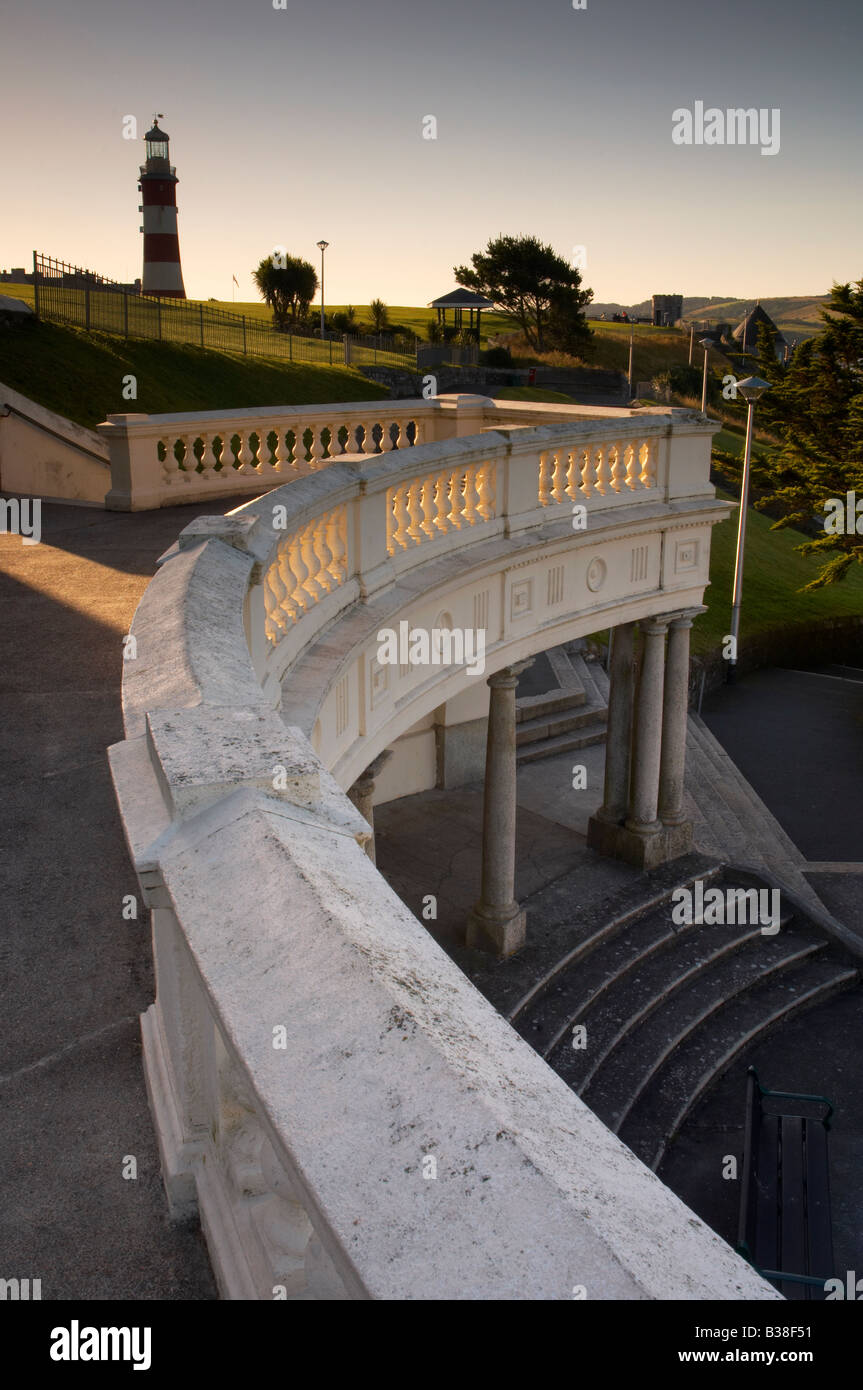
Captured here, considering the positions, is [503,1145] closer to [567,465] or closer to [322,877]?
[322,877]

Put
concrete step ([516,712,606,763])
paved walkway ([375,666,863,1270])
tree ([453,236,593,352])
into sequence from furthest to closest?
1. tree ([453,236,593,352])
2. concrete step ([516,712,606,763])
3. paved walkway ([375,666,863,1270])

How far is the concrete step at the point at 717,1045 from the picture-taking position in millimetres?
13117

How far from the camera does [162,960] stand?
3096 millimetres

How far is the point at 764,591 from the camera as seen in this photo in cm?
3853

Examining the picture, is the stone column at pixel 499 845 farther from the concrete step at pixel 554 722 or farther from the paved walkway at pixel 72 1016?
the paved walkway at pixel 72 1016

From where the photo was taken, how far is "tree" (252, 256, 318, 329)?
68.6 meters

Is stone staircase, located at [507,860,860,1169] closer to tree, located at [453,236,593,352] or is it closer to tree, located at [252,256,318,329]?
tree, located at [252,256,318,329]

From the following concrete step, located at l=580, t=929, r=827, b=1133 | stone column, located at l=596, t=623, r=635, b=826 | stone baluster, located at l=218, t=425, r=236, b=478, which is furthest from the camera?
stone column, located at l=596, t=623, r=635, b=826

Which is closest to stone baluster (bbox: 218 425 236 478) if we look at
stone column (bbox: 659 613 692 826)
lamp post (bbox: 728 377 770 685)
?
stone column (bbox: 659 613 692 826)

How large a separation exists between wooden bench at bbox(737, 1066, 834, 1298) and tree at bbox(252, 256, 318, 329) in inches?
2469

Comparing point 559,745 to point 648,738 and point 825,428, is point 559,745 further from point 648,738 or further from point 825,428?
point 825,428

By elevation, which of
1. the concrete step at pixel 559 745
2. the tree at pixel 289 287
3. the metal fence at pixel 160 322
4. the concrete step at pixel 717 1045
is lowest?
the concrete step at pixel 717 1045

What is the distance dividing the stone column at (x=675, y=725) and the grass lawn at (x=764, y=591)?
555 inches

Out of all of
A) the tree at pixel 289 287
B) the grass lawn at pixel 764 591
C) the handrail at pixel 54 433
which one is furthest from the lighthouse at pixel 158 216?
the handrail at pixel 54 433
